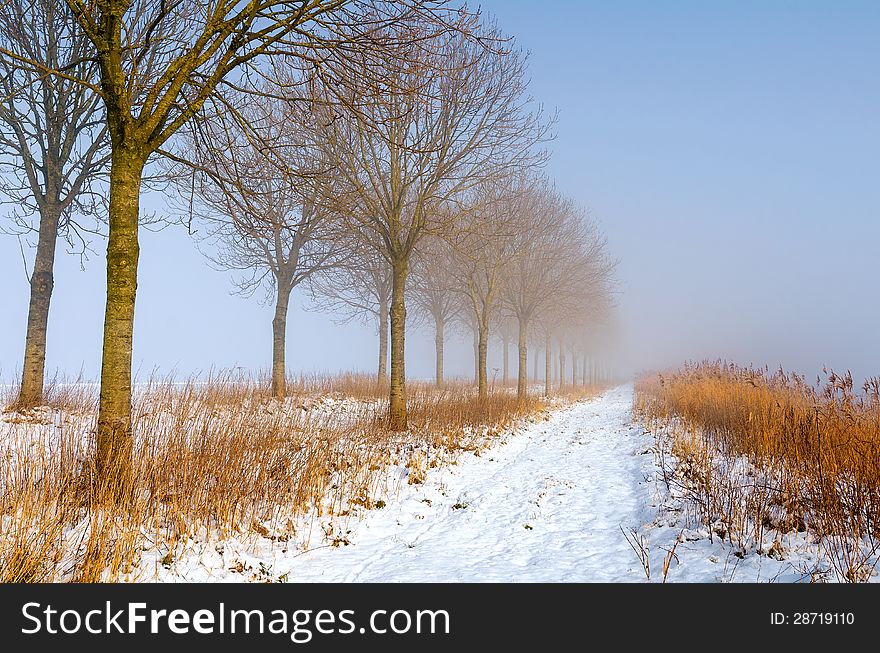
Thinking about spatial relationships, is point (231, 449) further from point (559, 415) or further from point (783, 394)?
point (559, 415)

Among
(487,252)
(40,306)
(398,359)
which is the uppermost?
(487,252)

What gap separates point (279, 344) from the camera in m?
13.1

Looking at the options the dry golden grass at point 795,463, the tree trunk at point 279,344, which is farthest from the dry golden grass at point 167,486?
the tree trunk at point 279,344

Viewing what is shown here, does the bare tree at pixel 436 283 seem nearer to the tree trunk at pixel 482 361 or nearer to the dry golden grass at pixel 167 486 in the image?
the tree trunk at pixel 482 361

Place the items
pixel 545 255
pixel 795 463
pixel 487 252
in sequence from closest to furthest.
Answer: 1. pixel 795 463
2. pixel 487 252
3. pixel 545 255

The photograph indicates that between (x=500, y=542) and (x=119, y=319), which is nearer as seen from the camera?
(x=119, y=319)

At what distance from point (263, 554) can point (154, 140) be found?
12.7 ft

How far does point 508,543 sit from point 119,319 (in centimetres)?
404

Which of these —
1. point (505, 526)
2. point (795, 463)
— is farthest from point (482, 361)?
point (505, 526)

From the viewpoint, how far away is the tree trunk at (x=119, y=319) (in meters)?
4.19

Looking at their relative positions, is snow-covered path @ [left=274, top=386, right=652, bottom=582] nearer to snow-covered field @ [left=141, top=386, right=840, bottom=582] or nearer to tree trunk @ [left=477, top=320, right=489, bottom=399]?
snow-covered field @ [left=141, top=386, right=840, bottom=582]

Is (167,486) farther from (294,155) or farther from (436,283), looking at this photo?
(436,283)

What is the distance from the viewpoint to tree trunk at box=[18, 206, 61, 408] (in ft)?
27.1
